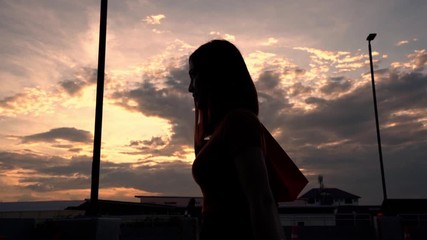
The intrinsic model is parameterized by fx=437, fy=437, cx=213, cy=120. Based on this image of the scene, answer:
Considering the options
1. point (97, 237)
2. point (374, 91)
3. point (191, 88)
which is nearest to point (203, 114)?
point (191, 88)

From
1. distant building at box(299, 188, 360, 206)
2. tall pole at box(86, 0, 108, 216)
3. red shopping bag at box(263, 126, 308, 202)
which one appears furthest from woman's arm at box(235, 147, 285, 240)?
distant building at box(299, 188, 360, 206)

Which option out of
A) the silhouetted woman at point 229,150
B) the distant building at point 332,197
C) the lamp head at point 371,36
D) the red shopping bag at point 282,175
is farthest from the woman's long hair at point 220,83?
the distant building at point 332,197

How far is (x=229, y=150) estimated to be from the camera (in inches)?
Answer: 67.3

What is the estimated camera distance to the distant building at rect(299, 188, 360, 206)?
232ft

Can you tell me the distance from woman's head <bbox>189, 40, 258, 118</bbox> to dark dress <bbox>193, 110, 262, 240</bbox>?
111 millimetres

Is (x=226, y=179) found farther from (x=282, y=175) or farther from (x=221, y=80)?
(x=221, y=80)

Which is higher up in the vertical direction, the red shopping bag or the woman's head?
the woman's head

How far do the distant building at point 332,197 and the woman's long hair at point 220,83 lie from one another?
70693 mm

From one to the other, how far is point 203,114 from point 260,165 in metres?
0.52

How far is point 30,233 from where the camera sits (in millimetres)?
11172

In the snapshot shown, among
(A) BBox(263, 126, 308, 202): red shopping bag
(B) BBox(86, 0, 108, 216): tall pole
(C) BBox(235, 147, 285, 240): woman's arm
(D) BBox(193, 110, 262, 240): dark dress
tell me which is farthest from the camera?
(B) BBox(86, 0, 108, 216): tall pole

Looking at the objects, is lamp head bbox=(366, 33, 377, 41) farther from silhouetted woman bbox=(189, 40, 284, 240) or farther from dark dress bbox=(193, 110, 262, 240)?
dark dress bbox=(193, 110, 262, 240)

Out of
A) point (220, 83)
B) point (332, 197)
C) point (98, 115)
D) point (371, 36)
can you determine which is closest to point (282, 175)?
point (220, 83)

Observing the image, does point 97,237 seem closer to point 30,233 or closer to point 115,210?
point 30,233
